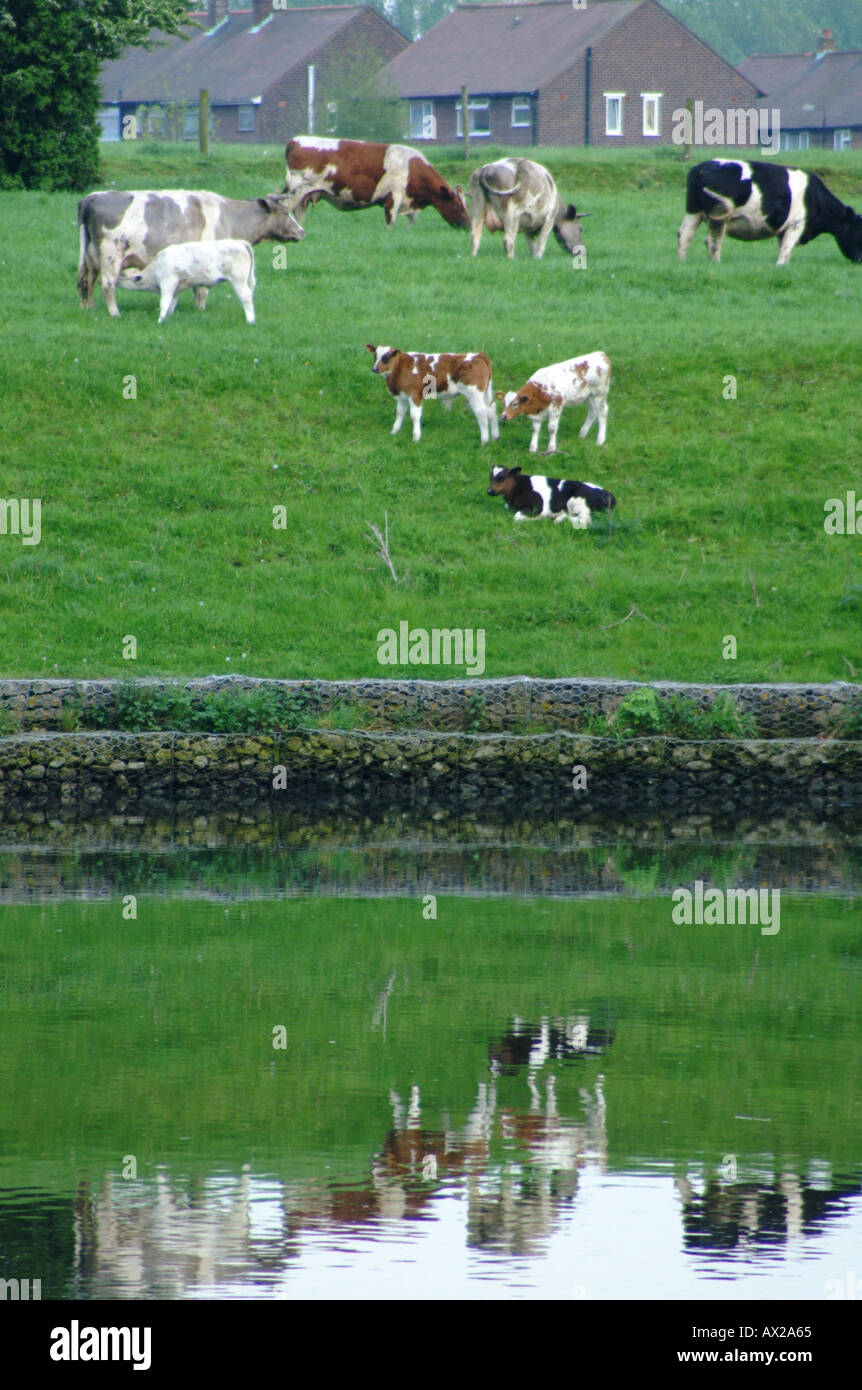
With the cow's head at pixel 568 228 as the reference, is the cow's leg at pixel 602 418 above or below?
below

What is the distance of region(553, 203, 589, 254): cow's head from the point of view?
3084 cm

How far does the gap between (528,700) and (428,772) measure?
1.28 m

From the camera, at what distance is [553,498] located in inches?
877

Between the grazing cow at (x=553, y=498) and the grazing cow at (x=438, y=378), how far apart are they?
138cm

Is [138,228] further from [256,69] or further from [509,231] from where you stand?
[256,69]

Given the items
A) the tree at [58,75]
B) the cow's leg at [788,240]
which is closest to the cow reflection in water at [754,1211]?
the cow's leg at [788,240]

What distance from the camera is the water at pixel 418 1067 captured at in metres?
7.29

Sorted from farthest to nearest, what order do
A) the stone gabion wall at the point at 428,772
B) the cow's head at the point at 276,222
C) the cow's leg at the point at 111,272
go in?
1. the cow's head at the point at 276,222
2. the cow's leg at the point at 111,272
3. the stone gabion wall at the point at 428,772

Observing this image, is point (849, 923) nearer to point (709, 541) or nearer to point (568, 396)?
point (709, 541)

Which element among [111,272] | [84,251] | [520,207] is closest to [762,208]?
[520,207]

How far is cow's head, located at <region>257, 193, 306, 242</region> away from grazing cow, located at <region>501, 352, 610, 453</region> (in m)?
6.26

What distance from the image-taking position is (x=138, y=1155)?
27.2 feet

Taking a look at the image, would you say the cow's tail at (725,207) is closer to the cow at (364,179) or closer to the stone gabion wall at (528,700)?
the cow at (364,179)

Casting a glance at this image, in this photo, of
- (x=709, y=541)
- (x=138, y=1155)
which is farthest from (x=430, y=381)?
(x=138, y=1155)
